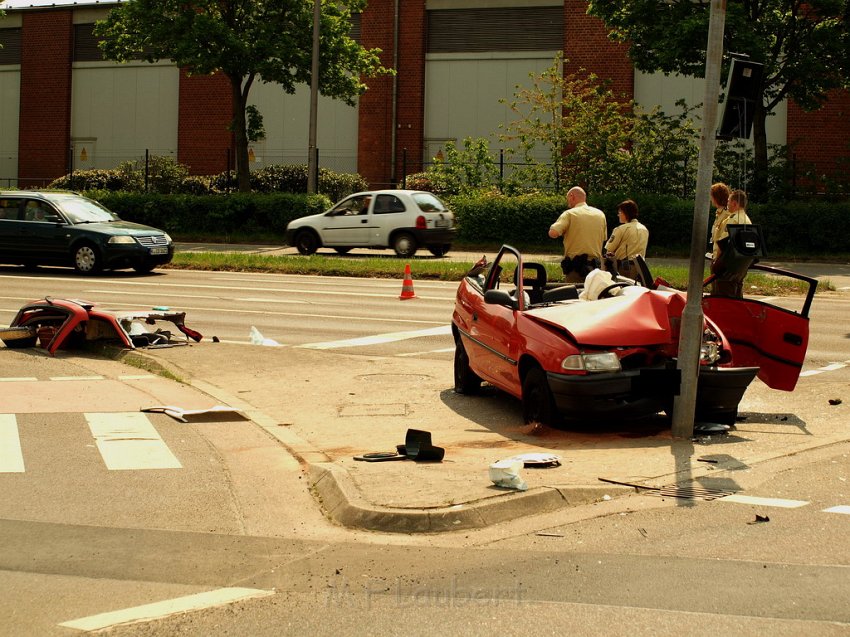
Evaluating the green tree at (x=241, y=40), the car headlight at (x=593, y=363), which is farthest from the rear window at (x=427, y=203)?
the car headlight at (x=593, y=363)

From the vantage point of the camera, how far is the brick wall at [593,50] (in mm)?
41750

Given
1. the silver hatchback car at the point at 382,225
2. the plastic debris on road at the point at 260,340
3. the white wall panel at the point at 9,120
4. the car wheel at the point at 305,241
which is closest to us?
the plastic debris on road at the point at 260,340

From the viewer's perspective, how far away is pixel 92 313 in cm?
1418

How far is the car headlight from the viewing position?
934cm

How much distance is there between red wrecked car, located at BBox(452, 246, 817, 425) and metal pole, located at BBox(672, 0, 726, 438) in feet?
0.40

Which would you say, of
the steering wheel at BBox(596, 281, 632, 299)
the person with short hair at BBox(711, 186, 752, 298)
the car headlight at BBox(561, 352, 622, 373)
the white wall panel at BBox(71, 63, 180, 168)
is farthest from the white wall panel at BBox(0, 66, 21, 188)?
the car headlight at BBox(561, 352, 622, 373)

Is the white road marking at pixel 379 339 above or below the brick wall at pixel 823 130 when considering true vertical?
below

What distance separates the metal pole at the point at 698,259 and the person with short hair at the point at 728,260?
Answer: 185 centimetres

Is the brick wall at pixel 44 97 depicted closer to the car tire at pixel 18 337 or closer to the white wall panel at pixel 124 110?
the white wall panel at pixel 124 110

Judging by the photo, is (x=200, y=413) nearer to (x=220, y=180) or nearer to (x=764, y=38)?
(x=764, y=38)

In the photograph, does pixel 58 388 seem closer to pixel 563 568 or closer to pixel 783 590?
pixel 563 568

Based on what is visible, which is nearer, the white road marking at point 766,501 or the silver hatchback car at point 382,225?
the white road marking at point 766,501

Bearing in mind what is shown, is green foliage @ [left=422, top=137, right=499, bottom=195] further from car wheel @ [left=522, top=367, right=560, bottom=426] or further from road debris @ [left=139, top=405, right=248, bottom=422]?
car wheel @ [left=522, top=367, right=560, bottom=426]

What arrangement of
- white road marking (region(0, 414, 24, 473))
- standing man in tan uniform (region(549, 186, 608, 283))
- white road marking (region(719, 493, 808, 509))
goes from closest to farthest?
white road marking (region(719, 493, 808, 509)), white road marking (region(0, 414, 24, 473)), standing man in tan uniform (region(549, 186, 608, 283))
